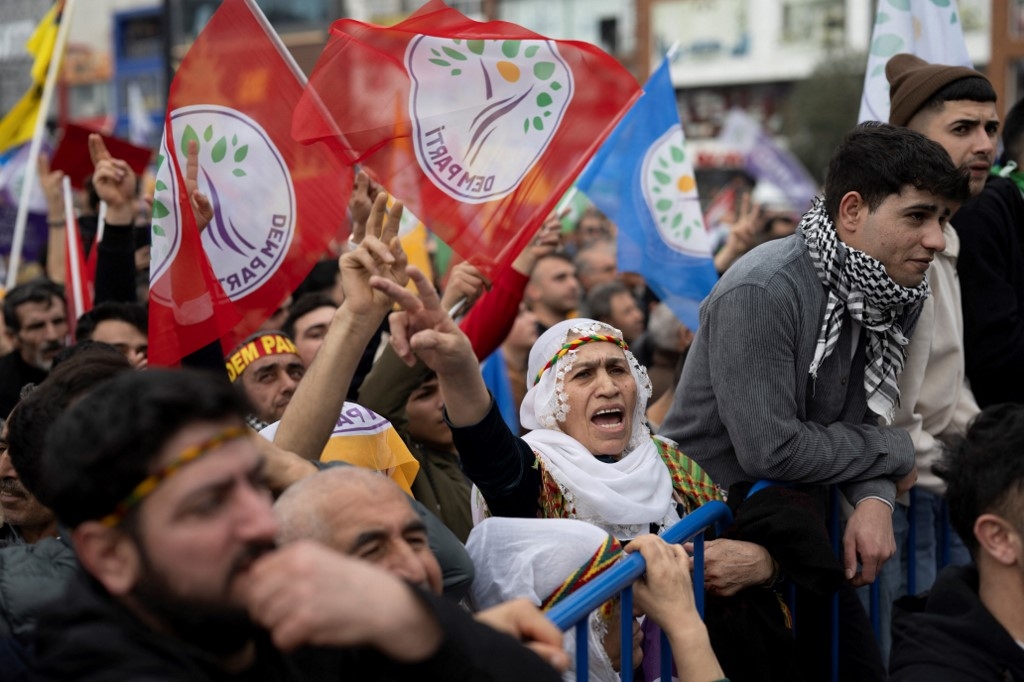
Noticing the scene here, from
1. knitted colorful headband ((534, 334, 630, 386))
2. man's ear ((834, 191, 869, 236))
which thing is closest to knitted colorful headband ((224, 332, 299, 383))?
knitted colorful headband ((534, 334, 630, 386))

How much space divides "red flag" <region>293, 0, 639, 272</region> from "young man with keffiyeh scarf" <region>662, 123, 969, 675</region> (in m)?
0.82

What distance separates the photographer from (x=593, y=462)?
362 cm

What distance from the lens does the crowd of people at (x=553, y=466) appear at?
184cm

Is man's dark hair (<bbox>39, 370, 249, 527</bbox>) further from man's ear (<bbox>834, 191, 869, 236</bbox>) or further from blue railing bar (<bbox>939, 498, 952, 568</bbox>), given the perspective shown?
blue railing bar (<bbox>939, 498, 952, 568</bbox>)

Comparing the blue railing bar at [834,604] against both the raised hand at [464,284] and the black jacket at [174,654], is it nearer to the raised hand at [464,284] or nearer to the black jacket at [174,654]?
the raised hand at [464,284]

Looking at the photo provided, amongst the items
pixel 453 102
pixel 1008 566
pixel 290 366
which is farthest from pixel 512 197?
pixel 1008 566

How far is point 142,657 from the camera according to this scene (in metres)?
1.82

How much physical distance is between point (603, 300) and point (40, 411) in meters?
5.44

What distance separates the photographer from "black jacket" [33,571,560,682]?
5.96ft

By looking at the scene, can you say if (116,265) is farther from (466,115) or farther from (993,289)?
(993,289)

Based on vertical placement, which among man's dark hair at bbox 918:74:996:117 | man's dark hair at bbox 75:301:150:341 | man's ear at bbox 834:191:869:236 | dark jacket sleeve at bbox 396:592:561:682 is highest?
man's dark hair at bbox 918:74:996:117

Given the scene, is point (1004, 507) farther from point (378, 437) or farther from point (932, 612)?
point (378, 437)

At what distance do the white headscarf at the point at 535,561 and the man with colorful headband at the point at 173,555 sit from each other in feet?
3.49

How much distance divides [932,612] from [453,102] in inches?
93.5
